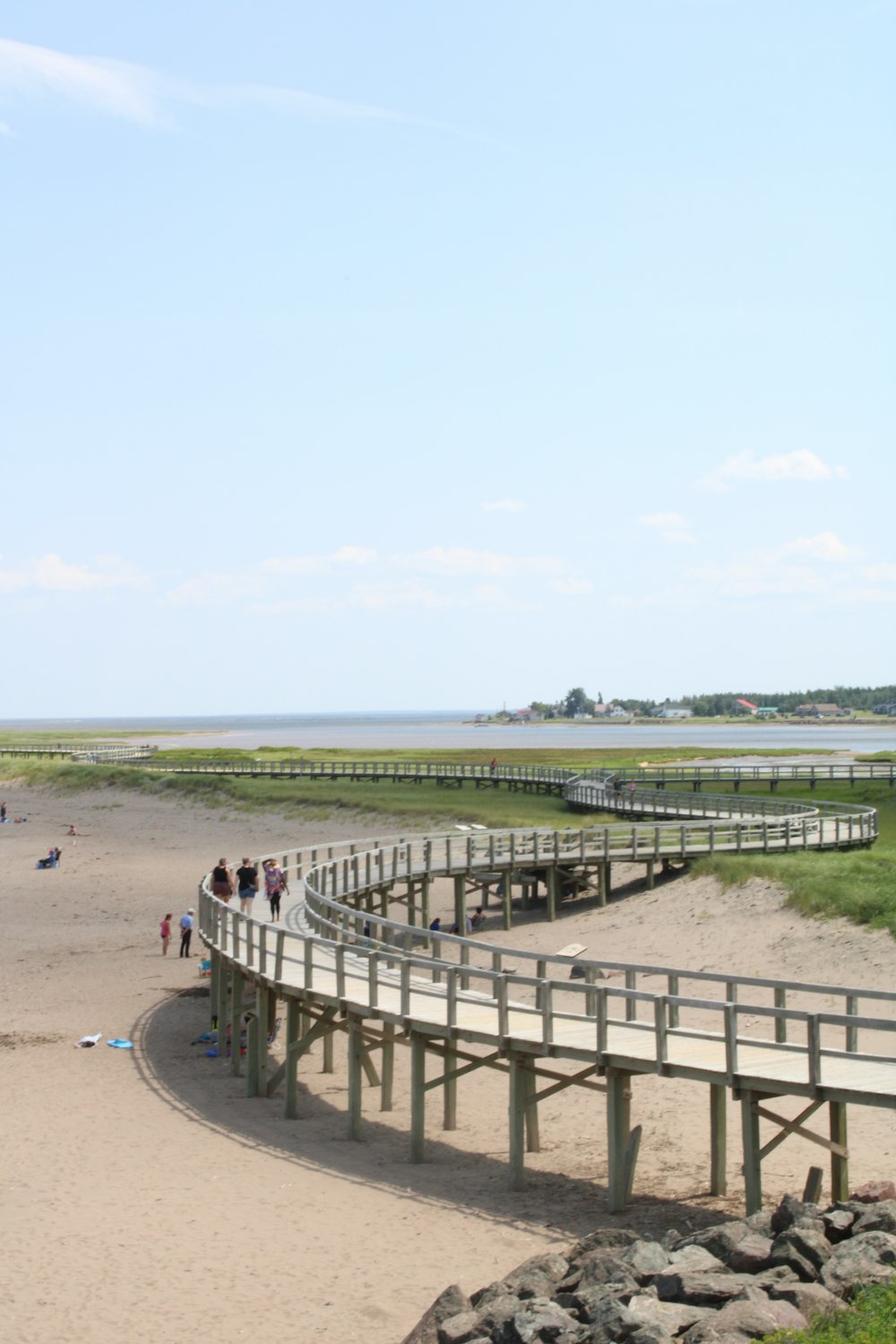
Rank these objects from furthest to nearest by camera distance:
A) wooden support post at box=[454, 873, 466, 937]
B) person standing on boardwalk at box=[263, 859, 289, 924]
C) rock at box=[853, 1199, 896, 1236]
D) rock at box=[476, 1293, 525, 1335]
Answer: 1. wooden support post at box=[454, 873, 466, 937]
2. person standing on boardwalk at box=[263, 859, 289, 924]
3. rock at box=[853, 1199, 896, 1236]
4. rock at box=[476, 1293, 525, 1335]

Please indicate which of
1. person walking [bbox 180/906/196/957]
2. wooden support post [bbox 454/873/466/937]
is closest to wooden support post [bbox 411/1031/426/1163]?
person walking [bbox 180/906/196/957]

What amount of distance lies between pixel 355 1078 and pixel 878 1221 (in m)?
8.88

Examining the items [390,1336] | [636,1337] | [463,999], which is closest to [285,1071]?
[463,999]

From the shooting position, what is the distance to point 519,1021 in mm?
16969

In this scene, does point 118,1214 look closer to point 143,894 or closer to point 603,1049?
point 603,1049

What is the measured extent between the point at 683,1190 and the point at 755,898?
16767mm

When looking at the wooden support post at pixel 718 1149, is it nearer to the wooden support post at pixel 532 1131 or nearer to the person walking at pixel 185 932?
the wooden support post at pixel 532 1131

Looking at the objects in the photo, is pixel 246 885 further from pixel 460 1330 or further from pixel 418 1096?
pixel 460 1330

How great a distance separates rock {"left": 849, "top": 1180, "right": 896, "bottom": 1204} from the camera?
12.3 meters

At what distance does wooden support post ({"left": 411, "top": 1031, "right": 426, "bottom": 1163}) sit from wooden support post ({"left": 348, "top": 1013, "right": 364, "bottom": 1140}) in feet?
4.40

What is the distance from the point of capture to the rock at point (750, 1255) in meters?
11.0

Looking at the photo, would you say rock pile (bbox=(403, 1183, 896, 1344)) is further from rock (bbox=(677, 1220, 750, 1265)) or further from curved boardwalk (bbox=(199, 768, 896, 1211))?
curved boardwalk (bbox=(199, 768, 896, 1211))

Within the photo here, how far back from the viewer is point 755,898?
104 feet

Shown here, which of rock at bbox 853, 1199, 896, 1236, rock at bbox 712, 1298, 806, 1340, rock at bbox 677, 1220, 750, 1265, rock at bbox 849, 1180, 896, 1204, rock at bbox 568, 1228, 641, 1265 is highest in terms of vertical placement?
rock at bbox 853, 1199, 896, 1236
